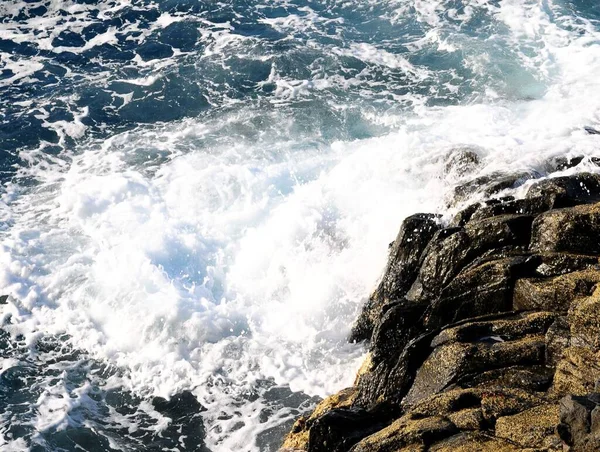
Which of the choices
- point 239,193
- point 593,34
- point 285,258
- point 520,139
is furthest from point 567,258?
point 593,34

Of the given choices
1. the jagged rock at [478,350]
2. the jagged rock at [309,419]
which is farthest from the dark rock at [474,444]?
the jagged rock at [309,419]

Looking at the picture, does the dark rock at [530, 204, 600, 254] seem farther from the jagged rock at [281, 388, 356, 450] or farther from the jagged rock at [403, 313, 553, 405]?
the jagged rock at [281, 388, 356, 450]

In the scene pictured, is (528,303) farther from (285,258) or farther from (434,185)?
(285,258)

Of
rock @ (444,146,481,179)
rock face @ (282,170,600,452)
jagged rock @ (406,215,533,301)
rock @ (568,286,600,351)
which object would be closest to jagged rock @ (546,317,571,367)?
rock face @ (282,170,600,452)

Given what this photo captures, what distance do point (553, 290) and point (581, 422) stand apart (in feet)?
13.9

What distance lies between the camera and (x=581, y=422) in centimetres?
814

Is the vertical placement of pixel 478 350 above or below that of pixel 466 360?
above

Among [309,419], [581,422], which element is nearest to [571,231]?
[581,422]

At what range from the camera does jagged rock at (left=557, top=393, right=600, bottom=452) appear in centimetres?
791

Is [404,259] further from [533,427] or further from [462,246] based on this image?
[533,427]

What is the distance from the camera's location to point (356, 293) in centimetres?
1873

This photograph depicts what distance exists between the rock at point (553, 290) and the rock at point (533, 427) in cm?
279

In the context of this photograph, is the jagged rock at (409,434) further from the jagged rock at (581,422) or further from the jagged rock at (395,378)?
the jagged rock at (581,422)

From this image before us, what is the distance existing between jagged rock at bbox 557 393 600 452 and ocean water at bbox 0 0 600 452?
25.9 feet
